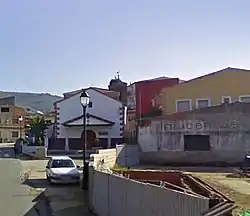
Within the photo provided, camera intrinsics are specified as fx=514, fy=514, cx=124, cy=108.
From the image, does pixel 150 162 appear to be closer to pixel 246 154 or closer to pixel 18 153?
pixel 246 154

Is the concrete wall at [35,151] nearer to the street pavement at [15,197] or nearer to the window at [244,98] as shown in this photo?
the street pavement at [15,197]

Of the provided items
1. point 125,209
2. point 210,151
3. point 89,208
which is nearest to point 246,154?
point 210,151

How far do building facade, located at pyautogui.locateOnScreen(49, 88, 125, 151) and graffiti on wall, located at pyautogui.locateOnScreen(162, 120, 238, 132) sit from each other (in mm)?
18871

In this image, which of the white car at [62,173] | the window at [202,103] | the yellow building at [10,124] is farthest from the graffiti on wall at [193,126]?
the yellow building at [10,124]

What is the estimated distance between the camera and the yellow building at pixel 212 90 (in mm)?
43125

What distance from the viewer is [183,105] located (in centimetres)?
4475

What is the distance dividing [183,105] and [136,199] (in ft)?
113

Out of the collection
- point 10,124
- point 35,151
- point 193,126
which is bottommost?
point 35,151

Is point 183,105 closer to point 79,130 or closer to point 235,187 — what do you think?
point 79,130

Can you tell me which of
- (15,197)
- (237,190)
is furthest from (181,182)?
(15,197)

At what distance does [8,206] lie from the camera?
18344 mm

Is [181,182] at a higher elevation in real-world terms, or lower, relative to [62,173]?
lower

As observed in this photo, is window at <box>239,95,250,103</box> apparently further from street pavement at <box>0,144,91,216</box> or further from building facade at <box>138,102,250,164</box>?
street pavement at <box>0,144,91,216</box>

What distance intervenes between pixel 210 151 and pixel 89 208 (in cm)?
2184
